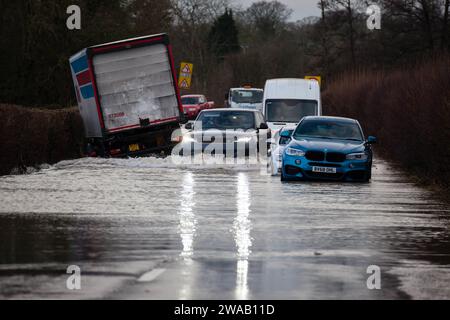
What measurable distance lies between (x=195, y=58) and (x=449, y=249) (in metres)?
105

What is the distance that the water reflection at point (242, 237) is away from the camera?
10.5m

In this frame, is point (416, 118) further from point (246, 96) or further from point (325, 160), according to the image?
point (246, 96)

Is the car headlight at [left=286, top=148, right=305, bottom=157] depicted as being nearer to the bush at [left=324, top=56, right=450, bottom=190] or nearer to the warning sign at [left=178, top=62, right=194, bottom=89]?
the bush at [left=324, top=56, right=450, bottom=190]

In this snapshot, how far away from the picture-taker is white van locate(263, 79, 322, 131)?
4066 cm

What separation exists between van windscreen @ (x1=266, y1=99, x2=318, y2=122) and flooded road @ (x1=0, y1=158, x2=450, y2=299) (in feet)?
50.6

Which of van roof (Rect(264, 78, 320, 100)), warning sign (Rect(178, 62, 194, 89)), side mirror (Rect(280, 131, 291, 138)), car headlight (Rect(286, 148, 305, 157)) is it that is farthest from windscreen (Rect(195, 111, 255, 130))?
warning sign (Rect(178, 62, 194, 89))

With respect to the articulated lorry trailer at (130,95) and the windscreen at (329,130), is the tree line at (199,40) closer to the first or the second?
the articulated lorry trailer at (130,95)

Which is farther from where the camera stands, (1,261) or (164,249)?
(164,249)

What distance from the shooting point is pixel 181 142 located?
3325cm

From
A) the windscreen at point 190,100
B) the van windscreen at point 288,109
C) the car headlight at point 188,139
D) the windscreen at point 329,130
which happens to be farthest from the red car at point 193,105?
the windscreen at point 329,130

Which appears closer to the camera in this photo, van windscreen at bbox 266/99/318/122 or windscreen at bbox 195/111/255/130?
windscreen at bbox 195/111/255/130
